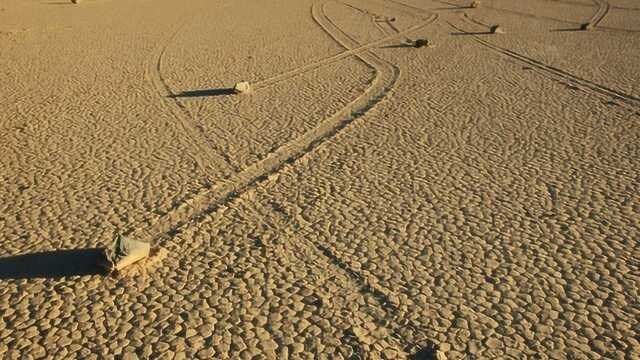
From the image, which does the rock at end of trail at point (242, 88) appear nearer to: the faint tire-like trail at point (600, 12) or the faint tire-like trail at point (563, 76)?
the faint tire-like trail at point (563, 76)

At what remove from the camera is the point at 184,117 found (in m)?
9.03

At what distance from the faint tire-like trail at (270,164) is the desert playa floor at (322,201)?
38 mm

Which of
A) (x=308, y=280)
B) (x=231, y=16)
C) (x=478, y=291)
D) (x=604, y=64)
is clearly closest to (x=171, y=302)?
(x=308, y=280)

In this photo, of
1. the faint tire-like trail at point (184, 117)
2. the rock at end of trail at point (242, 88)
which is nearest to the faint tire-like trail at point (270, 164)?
the faint tire-like trail at point (184, 117)

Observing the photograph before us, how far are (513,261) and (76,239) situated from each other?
431 cm

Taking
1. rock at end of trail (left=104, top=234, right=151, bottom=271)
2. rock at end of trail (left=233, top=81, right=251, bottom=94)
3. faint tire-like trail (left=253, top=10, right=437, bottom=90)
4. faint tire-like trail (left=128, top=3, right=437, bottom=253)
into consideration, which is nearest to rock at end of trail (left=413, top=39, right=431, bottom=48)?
faint tire-like trail (left=253, top=10, right=437, bottom=90)

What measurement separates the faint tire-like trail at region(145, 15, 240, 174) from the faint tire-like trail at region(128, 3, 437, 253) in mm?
246

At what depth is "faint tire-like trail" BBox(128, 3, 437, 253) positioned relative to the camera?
611 centimetres

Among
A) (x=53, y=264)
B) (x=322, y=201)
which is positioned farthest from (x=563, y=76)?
(x=53, y=264)

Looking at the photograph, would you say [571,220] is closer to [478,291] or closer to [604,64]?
[478,291]

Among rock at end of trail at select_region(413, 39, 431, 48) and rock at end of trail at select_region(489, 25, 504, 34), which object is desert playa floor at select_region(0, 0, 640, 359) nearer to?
rock at end of trail at select_region(413, 39, 431, 48)

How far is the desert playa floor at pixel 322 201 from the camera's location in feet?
15.3

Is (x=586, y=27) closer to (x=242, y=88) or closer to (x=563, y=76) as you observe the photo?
(x=563, y=76)

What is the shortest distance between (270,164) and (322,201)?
1211mm
